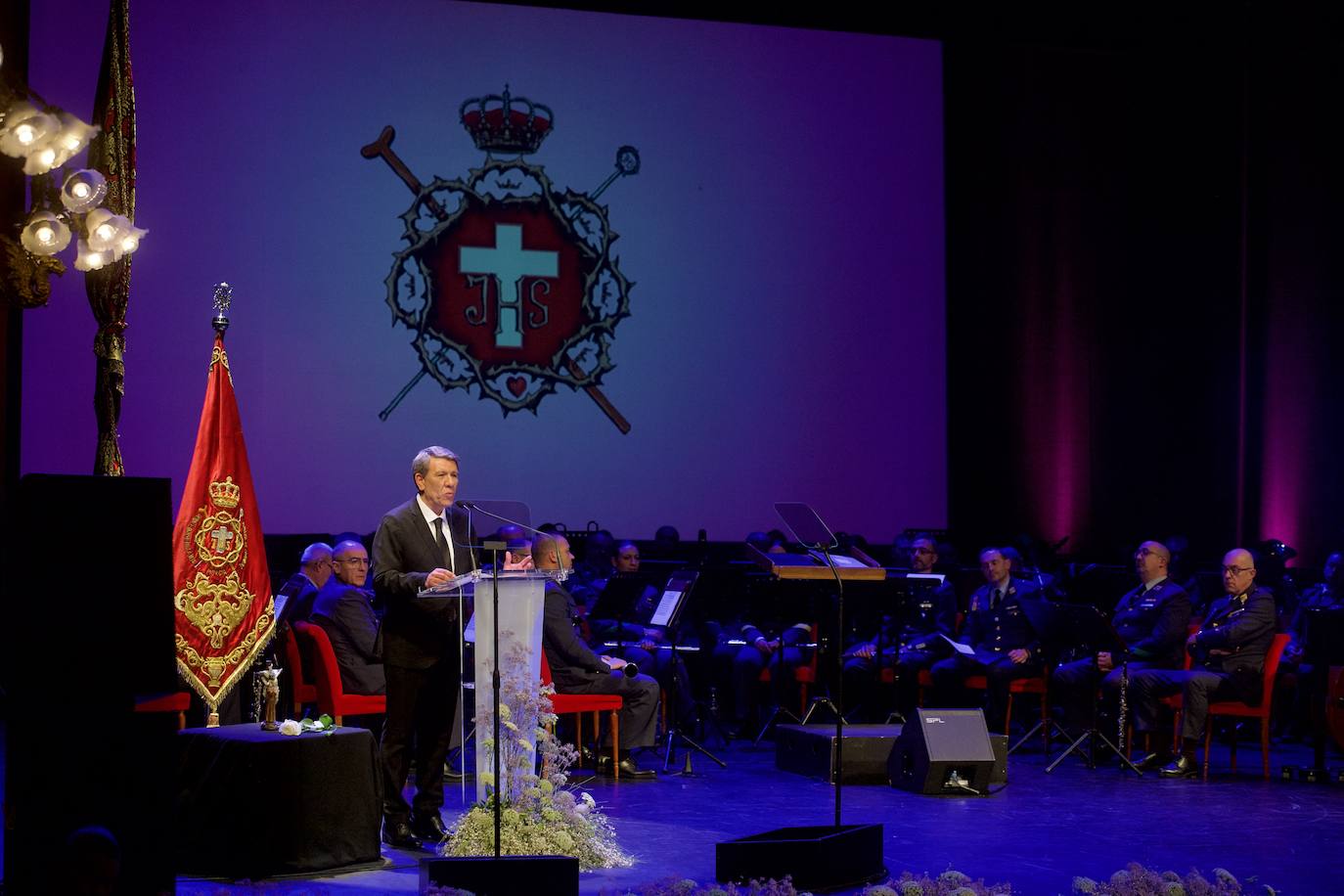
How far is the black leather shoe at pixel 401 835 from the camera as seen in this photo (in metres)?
5.52

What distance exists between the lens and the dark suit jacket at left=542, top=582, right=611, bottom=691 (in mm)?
7508

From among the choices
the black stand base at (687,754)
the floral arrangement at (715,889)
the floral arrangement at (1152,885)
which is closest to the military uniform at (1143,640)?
the black stand base at (687,754)

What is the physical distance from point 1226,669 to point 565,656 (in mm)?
3587

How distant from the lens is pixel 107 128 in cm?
552

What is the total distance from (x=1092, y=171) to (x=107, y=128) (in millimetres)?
9276

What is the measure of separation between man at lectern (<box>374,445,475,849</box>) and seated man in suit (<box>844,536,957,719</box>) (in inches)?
167

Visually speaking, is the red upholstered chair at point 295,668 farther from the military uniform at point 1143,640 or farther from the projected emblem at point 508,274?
the military uniform at point 1143,640

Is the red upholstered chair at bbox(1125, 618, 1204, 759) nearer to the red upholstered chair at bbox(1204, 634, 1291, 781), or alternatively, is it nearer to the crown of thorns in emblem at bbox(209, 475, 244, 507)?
the red upholstered chair at bbox(1204, 634, 1291, 781)

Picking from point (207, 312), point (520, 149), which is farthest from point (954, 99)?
point (207, 312)

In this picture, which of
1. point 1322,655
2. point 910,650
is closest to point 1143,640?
point 1322,655

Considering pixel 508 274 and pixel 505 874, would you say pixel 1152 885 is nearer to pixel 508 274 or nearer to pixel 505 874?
pixel 505 874

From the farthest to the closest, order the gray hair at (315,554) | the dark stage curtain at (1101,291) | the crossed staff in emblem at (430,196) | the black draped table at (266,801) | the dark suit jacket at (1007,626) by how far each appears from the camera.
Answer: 1. the dark stage curtain at (1101,291)
2. the crossed staff in emblem at (430,196)
3. the dark suit jacket at (1007,626)
4. the gray hair at (315,554)
5. the black draped table at (266,801)

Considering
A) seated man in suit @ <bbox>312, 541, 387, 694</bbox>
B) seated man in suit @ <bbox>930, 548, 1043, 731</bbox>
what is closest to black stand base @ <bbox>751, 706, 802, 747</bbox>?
seated man in suit @ <bbox>930, 548, 1043, 731</bbox>

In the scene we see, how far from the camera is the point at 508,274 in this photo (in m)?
11.6
